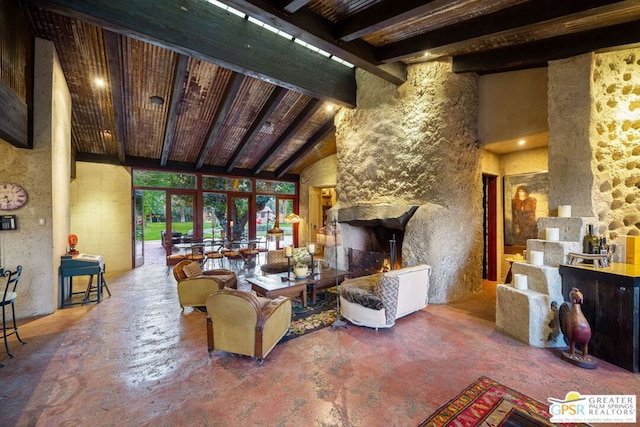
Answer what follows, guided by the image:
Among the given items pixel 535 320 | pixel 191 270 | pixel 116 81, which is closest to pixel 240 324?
pixel 191 270

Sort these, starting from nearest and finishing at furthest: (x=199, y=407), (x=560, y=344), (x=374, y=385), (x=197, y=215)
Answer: (x=199, y=407) → (x=374, y=385) → (x=560, y=344) → (x=197, y=215)

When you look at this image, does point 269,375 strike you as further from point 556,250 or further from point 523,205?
point 523,205

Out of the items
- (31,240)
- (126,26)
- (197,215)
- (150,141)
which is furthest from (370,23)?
(197,215)

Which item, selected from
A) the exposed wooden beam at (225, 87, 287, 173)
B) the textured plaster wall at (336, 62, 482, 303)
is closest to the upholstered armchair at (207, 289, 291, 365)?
the textured plaster wall at (336, 62, 482, 303)

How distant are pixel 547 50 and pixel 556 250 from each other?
113 inches

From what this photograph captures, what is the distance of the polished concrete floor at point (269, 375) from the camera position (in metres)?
2.12

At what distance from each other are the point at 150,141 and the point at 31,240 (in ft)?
13.0

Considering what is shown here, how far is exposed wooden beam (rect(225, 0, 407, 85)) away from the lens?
10.3 ft

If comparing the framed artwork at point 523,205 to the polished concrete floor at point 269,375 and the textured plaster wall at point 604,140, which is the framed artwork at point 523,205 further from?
the polished concrete floor at point 269,375

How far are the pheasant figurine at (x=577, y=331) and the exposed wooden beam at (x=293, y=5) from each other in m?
4.36

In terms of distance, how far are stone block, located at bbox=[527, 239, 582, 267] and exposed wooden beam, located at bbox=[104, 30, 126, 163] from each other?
21.9ft

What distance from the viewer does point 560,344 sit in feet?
10.3

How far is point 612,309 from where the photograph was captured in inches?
110

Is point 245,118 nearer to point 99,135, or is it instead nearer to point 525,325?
point 99,135
